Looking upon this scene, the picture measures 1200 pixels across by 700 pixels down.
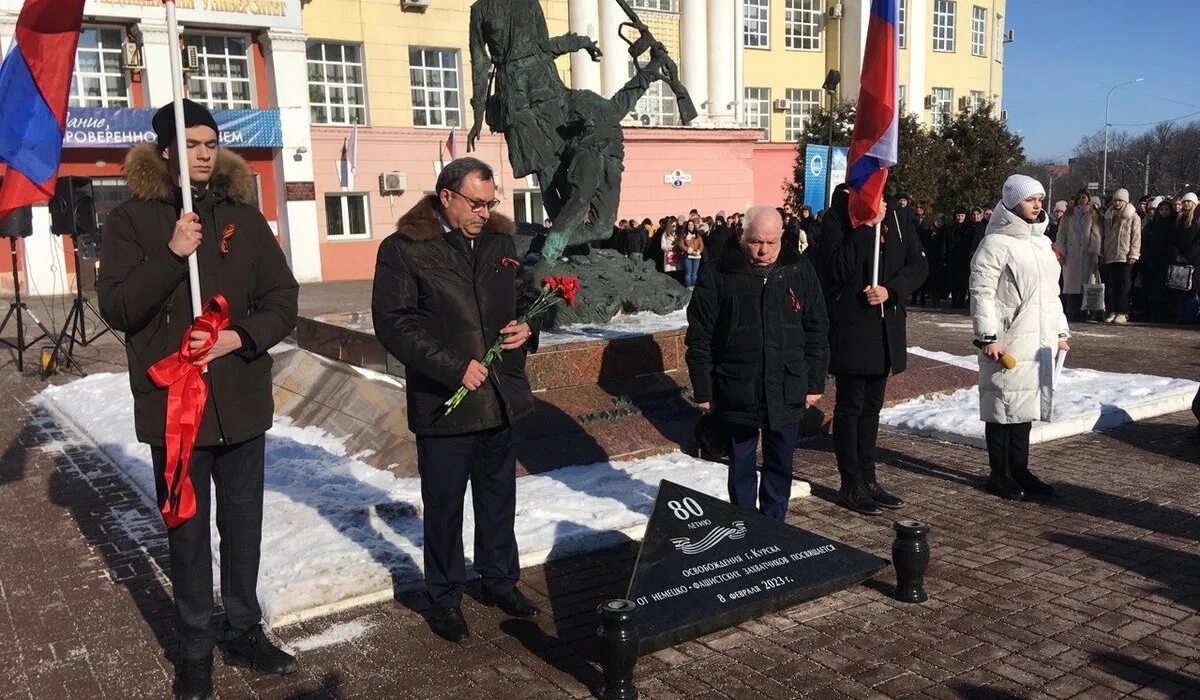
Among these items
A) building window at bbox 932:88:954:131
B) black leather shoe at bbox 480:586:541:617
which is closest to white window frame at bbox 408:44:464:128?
building window at bbox 932:88:954:131

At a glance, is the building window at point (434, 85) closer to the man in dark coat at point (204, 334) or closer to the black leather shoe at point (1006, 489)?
the black leather shoe at point (1006, 489)

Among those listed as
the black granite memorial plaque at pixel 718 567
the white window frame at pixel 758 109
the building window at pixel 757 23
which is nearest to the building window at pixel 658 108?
the white window frame at pixel 758 109

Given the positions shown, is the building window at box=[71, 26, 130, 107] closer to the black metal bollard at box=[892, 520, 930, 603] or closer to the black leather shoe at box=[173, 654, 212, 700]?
the black leather shoe at box=[173, 654, 212, 700]

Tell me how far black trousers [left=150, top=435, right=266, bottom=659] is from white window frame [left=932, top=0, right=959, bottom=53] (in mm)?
40013

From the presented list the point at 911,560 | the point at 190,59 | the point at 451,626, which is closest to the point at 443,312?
the point at 451,626

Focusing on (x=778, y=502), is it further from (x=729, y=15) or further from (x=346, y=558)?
(x=729, y=15)

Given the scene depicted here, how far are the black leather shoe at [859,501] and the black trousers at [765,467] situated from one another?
3.04ft

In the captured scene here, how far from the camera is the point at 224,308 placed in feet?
11.5

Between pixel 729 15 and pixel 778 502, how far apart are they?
30141 millimetres

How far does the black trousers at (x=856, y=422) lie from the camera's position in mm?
5867

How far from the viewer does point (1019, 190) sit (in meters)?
5.97

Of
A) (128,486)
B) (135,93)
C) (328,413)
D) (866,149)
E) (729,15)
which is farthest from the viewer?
(729,15)

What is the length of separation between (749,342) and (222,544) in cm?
250

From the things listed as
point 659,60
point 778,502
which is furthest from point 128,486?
point 659,60
